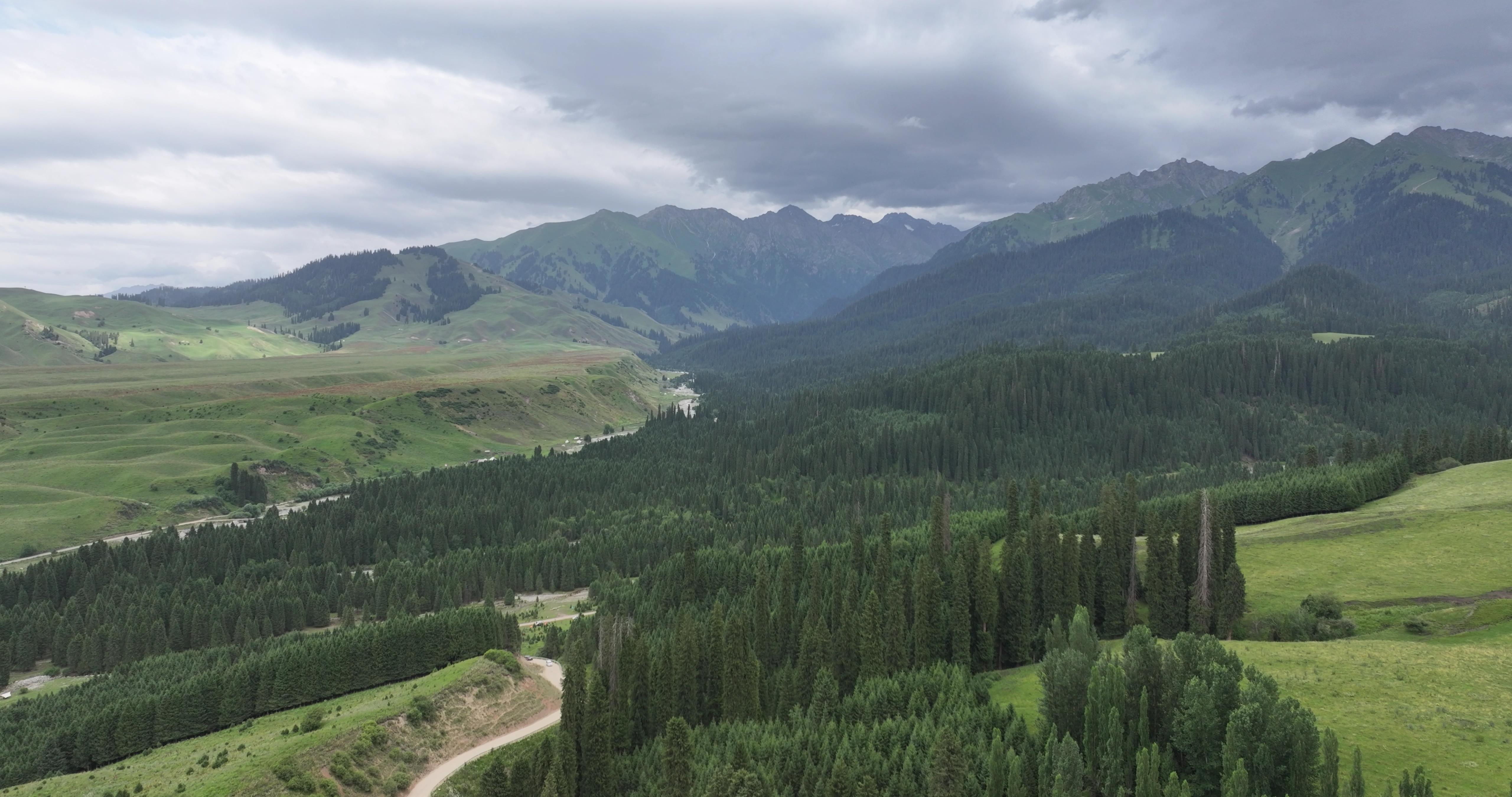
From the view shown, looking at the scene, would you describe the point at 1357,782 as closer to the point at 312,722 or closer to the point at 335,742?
the point at 335,742

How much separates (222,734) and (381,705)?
2157 cm

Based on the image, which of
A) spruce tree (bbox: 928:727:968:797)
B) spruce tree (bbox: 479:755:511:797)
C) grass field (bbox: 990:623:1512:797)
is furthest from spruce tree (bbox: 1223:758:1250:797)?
spruce tree (bbox: 479:755:511:797)

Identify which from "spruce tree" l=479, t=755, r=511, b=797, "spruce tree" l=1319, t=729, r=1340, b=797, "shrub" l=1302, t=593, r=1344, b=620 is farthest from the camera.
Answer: "shrub" l=1302, t=593, r=1344, b=620

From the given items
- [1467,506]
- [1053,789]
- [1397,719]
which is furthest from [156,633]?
[1467,506]

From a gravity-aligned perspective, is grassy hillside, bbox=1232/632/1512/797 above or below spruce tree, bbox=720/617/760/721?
above

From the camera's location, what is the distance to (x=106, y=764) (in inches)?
3708

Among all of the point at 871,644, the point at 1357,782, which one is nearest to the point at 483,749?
the point at 871,644

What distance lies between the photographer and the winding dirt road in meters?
88.4

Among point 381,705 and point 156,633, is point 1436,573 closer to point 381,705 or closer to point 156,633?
point 381,705

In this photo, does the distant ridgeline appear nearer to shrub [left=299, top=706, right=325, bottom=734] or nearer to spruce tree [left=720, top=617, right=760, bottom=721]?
spruce tree [left=720, top=617, right=760, bottom=721]

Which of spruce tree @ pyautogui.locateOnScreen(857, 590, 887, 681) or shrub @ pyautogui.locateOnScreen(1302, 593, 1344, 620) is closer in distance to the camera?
shrub @ pyautogui.locateOnScreen(1302, 593, 1344, 620)

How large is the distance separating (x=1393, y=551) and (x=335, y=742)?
423 ft

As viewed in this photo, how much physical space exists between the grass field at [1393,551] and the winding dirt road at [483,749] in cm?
8912

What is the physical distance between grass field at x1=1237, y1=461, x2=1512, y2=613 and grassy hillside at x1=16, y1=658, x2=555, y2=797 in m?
95.5
